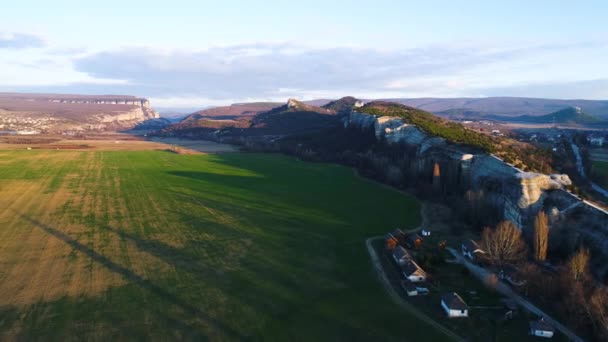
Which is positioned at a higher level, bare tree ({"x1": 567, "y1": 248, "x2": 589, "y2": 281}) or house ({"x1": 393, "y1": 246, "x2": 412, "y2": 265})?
bare tree ({"x1": 567, "y1": 248, "x2": 589, "y2": 281})

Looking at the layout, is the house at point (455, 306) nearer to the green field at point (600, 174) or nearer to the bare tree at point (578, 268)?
the bare tree at point (578, 268)

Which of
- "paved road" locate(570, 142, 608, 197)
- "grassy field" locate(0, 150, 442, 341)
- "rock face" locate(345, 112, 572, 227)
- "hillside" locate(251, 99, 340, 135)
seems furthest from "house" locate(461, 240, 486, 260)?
"hillside" locate(251, 99, 340, 135)

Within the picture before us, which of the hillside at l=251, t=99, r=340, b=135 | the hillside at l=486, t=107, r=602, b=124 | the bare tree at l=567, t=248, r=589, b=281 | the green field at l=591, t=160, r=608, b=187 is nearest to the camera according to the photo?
the bare tree at l=567, t=248, r=589, b=281

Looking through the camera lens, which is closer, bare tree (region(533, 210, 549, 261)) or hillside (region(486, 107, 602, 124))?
bare tree (region(533, 210, 549, 261))

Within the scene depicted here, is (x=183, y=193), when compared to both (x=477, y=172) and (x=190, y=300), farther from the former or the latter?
(x=477, y=172)

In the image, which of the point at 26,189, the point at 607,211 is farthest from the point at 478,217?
the point at 26,189

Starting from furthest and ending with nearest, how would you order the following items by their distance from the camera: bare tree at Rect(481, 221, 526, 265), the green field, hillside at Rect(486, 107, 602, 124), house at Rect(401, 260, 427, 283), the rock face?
hillside at Rect(486, 107, 602, 124) → the green field → the rock face → bare tree at Rect(481, 221, 526, 265) → house at Rect(401, 260, 427, 283)

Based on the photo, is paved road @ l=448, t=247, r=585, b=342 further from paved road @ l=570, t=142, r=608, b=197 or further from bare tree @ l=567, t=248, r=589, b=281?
paved road @ l=570, t=142, r=608, b=197
